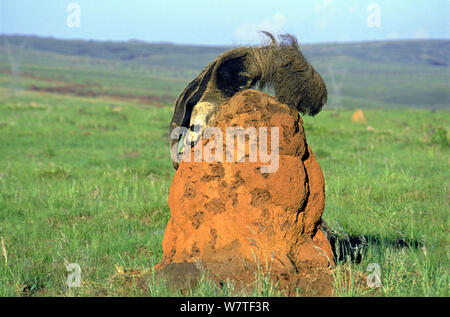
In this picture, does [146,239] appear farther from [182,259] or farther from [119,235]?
[182,259]

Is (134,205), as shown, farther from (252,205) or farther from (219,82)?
(252,205)

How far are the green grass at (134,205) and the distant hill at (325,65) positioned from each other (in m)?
57.2

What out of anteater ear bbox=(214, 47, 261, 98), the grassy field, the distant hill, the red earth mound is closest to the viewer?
the red earth mound

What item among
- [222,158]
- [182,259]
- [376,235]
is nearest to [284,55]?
[222,158]

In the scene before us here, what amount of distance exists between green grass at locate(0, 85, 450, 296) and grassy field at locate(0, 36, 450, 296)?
2 cm

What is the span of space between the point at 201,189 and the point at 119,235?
229 cm

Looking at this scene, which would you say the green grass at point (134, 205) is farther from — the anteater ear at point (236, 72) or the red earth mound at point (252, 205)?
the anteater ear at point (236, 72)
